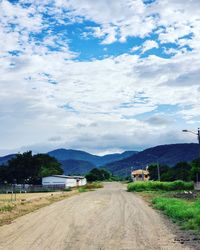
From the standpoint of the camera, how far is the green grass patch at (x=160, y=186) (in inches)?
2953

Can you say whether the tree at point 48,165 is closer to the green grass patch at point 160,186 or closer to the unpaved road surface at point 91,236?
the green grass patch at point 160,186

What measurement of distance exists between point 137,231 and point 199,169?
2719 inches

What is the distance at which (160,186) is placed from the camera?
7731 cm

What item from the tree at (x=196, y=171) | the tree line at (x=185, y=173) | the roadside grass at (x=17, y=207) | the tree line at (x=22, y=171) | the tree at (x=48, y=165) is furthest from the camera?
the tree at (x=48, y=165)

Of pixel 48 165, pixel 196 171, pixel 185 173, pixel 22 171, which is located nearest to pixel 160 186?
pixel 196 171

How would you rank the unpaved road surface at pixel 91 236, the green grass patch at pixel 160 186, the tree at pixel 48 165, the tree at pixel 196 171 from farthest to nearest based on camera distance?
1. the tree at pixel 48 165
2. the tree at pixel 196 171
3. the green grass patch at pixel 160 186
4. the unpaved road surface at pixel 91 236

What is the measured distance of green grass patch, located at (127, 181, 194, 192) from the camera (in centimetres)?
7500

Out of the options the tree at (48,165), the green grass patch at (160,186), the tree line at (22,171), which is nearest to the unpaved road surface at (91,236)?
the green grass patch at (160,186)

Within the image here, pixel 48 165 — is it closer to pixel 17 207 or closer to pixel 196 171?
pixel 196 171

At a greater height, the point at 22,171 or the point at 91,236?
the point at 22,171

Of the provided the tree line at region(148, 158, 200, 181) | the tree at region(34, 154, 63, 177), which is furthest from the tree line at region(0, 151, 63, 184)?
→ the tree line at region(148, 158, 200, 181)

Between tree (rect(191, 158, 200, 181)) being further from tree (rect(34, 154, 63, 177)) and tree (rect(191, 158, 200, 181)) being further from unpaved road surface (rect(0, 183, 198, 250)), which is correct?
unpaved road surface (rect(0, 183, 198, 250))

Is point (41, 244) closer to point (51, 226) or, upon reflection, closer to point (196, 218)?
point (51, 226)

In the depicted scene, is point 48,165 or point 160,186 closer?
point 160,186
